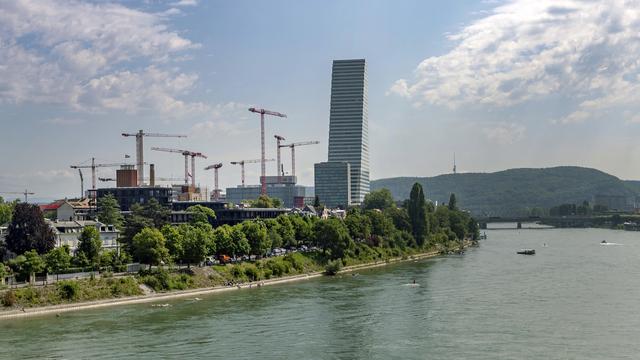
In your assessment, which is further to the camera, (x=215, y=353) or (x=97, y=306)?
(x=97, y=306)

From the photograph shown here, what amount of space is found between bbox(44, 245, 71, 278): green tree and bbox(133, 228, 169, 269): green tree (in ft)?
32.3

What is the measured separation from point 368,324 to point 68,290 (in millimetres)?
32410

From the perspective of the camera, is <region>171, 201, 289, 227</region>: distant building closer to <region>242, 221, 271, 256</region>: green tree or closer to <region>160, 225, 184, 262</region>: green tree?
<region>242, 221, 271, 256</region>: green tree

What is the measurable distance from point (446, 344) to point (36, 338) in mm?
33253

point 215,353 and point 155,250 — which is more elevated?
point 155,250

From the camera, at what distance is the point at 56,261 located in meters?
80.2

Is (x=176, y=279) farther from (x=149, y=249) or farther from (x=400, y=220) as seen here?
(x=400, y=220)

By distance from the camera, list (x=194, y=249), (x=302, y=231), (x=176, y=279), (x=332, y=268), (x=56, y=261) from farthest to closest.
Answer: (x=302, y=231) → (x=332, y=268) → (x=194, y=249) → (x=176, y=279) → (x=56, y=261)

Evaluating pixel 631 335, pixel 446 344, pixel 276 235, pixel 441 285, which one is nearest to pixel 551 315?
pixel 631 335

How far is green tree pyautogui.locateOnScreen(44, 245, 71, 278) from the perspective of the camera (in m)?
79.8

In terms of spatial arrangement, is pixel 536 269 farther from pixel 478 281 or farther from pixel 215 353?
pixel 215 353

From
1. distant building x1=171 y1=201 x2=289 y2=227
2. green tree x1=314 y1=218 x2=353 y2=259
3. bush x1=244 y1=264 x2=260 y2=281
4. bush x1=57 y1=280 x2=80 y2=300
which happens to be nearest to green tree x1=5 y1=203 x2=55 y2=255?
bush x1=57 y1=280 x2=80 y2=300

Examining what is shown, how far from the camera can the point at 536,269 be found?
373ft

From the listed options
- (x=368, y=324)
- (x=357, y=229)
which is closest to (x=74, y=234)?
(x=368, y=324)
